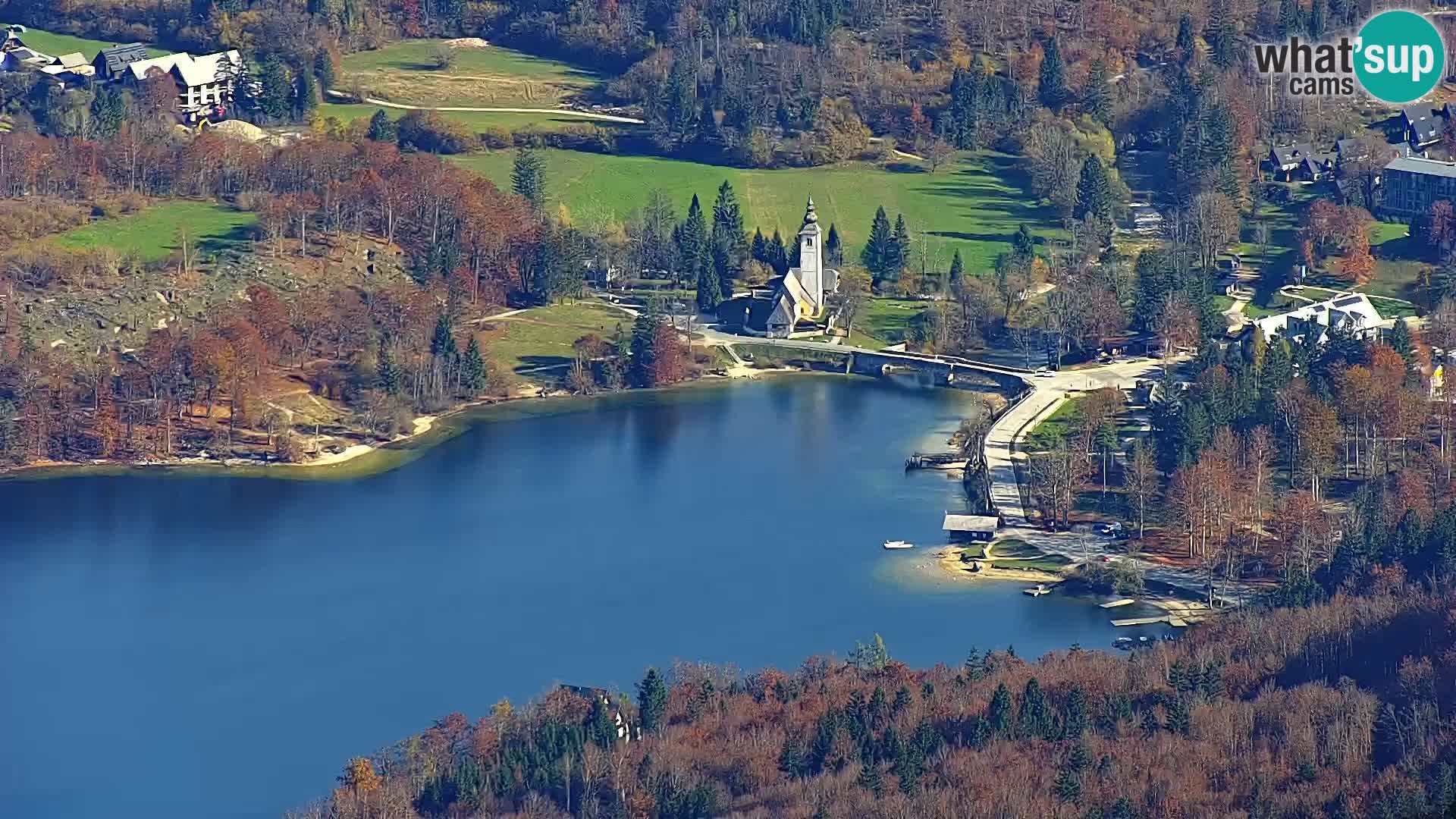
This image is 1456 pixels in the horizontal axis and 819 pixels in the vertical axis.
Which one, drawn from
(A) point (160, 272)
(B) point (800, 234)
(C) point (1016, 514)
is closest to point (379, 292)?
(A) point (160, 272)

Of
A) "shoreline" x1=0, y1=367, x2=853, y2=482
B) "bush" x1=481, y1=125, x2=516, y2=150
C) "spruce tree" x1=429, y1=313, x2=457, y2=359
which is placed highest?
"bush" x1=481, y1=125, x2=516, y2=150

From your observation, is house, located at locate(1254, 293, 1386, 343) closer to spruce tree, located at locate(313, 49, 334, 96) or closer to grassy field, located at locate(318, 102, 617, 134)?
grassy field, located at locate(318, 102, 617, 134)

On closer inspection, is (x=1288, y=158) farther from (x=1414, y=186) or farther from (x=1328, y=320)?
(x=1328, y=320)

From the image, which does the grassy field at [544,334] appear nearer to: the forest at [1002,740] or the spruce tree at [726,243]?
the spruce tree at [726,243]

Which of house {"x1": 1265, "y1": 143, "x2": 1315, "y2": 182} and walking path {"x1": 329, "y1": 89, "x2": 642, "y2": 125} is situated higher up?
walking path {"x1": 329, "y1": 89, "x2": 642, "y2": 125}

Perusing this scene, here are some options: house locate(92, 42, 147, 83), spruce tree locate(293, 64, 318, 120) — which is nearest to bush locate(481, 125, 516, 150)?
spruce tree locate(293, 64, 318, 120)

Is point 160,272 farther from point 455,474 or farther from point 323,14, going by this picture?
point 323,14
